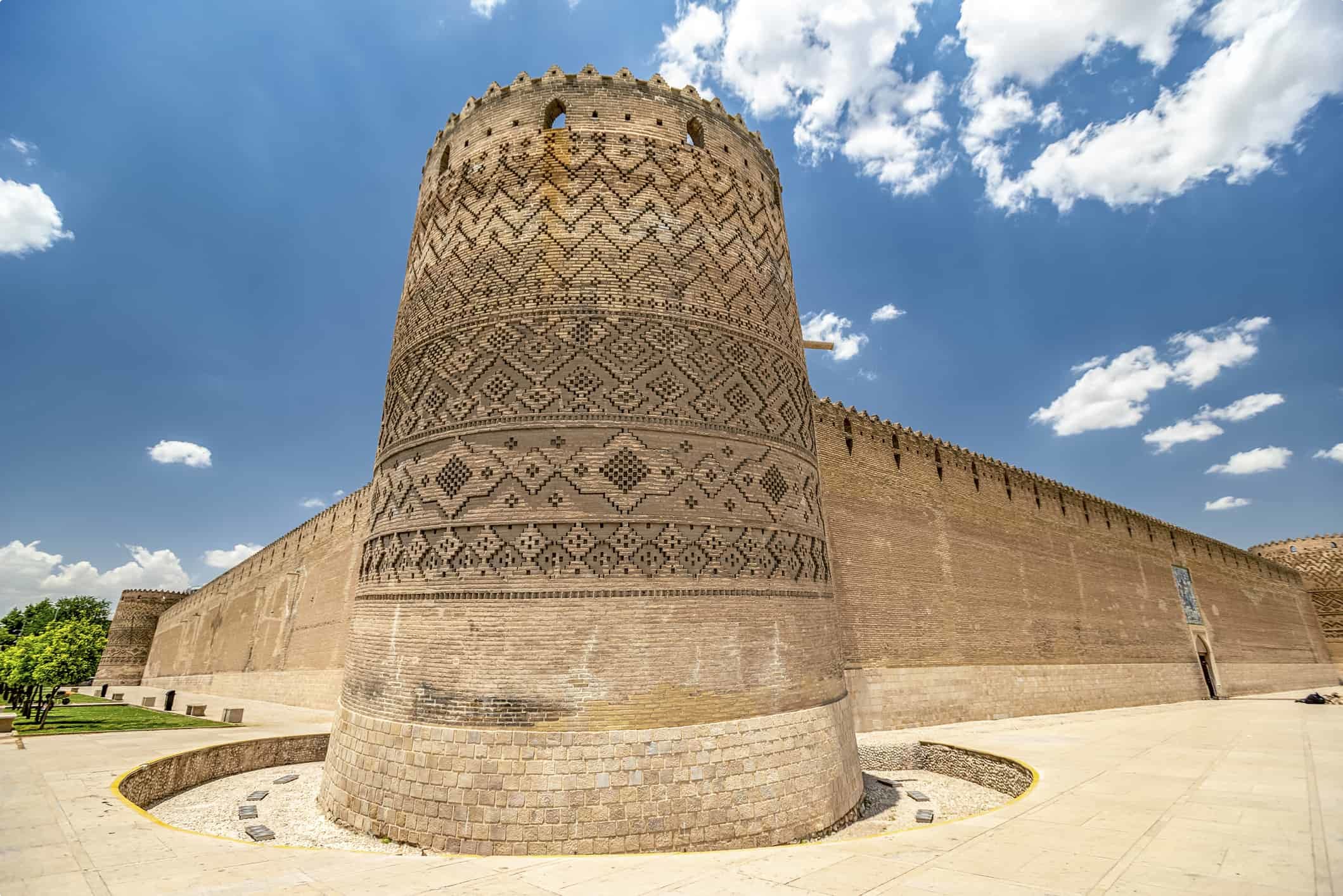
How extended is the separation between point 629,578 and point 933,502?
10712 millimetres

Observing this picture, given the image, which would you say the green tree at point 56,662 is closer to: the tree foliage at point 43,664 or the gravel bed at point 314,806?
the tree foliage at point 43,664

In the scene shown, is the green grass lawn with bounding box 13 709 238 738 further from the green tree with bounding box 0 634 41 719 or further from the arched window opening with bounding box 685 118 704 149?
the arched window opening with bounding box 685 118 704 149

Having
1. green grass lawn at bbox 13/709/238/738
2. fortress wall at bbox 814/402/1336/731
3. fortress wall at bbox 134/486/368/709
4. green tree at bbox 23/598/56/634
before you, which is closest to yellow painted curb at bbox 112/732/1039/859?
fortress wall at bbox 814/402/1336/731

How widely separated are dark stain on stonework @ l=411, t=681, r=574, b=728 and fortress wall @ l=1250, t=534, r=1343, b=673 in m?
37.2

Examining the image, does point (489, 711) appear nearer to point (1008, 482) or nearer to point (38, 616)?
point (1008, 482)

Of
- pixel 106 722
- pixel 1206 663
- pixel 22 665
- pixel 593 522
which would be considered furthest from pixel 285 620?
pixel 1206 663

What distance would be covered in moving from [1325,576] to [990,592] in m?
29.0

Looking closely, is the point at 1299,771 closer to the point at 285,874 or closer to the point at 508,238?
the point at 285,874

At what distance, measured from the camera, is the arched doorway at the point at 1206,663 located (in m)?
21.5

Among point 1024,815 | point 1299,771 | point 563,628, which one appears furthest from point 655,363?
point 1299,771

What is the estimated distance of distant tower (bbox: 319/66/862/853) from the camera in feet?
18.6

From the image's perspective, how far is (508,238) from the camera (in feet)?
24.4

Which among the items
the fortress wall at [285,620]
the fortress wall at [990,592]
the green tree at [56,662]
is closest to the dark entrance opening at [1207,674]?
the fortress wall at [990,592]

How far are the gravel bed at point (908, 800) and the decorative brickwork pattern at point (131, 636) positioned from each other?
4539 centimetres
